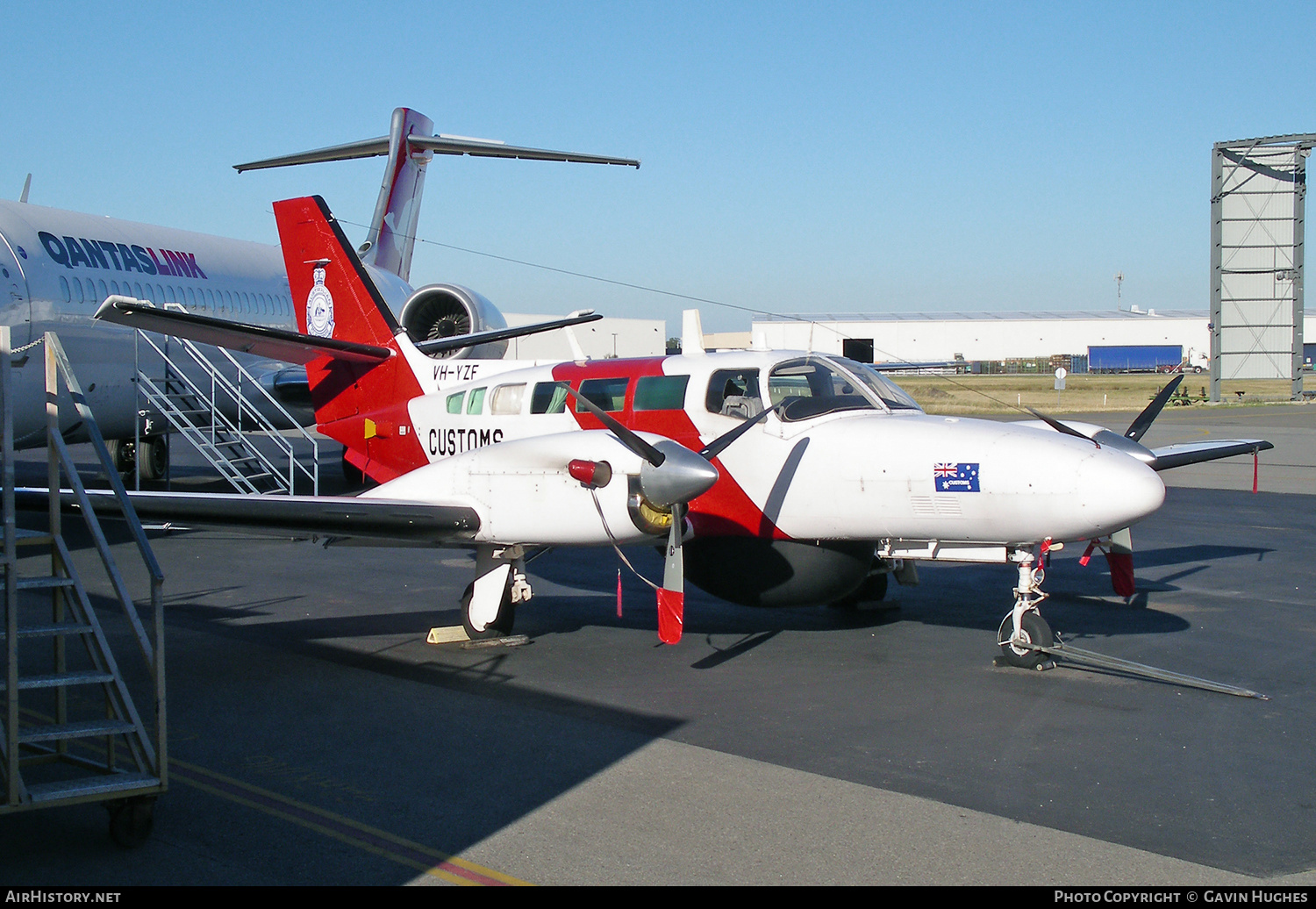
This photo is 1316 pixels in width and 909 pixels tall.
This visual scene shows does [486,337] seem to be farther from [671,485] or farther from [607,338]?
[607,338]

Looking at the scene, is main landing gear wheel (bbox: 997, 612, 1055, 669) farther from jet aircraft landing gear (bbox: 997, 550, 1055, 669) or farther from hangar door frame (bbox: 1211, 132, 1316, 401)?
hangar door frame (bbox: 1211, 132, 1316, 401)

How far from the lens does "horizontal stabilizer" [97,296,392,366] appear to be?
34.4 ft

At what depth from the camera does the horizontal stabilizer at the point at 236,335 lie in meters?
10.5

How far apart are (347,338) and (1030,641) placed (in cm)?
879

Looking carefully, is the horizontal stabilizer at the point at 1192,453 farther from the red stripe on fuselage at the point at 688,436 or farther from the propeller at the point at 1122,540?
the red stripe on fuselage at the point at 688,436

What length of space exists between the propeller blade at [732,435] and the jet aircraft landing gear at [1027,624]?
225cm

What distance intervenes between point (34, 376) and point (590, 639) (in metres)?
9.77

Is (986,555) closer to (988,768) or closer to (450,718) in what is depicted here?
(988,768)

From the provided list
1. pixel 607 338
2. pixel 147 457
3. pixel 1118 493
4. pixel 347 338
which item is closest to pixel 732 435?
pixel 1118 493

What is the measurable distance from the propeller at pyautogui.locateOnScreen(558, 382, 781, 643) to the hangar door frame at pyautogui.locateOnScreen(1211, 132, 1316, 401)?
4440 centimetres

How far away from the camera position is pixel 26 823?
5.48m

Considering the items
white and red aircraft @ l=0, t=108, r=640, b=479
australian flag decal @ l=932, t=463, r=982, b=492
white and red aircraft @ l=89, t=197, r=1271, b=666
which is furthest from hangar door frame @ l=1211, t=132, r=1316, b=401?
australian flag decal @ l=932, t=463, r=982, b=492

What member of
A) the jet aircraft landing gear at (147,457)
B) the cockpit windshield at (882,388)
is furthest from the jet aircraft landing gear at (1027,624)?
the jet aircraft landing gear at (147,457)

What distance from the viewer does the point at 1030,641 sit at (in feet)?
27.4
